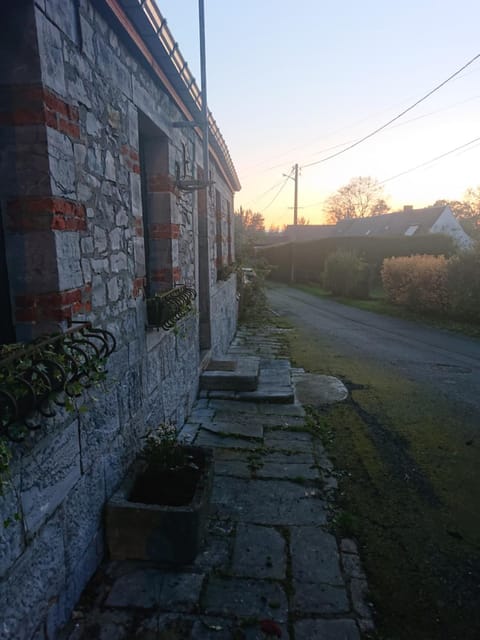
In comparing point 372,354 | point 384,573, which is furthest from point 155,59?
point 372,354

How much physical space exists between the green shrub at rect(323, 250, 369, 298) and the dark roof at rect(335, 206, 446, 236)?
1217 cm

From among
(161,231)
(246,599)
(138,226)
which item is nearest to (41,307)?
(138,226)

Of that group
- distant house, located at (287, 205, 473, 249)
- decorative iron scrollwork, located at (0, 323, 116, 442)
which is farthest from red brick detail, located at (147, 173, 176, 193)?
distant house, located at (287, 205, 473, 249)

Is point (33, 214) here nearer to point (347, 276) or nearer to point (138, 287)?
point (138, 287)

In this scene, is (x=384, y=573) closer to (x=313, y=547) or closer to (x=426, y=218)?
(x=313, y=547)

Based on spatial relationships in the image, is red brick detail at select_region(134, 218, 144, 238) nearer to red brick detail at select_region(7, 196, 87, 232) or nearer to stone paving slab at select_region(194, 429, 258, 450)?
red brick detail at select_region(7, 196, 87, 232)

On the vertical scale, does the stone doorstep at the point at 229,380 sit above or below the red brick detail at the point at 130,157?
below

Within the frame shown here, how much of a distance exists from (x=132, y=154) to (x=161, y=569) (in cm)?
270

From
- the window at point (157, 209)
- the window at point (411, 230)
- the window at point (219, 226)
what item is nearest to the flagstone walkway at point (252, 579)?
the window at point (157, 209)

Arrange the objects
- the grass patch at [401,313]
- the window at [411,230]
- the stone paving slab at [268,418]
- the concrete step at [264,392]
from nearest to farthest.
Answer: the stone paving slab at [268,418], the concrete step at [264,392], the grass patch at [401,313], the window at [411,230]

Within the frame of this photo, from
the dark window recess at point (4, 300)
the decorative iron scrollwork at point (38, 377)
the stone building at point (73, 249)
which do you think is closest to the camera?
the decorative iron scrollwork at point (38, 377)

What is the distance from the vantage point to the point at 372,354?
830 centimetres

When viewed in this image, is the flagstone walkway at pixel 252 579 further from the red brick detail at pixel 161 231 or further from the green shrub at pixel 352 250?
the green shrub at pixel 352 250

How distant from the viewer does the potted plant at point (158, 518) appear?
242cm
